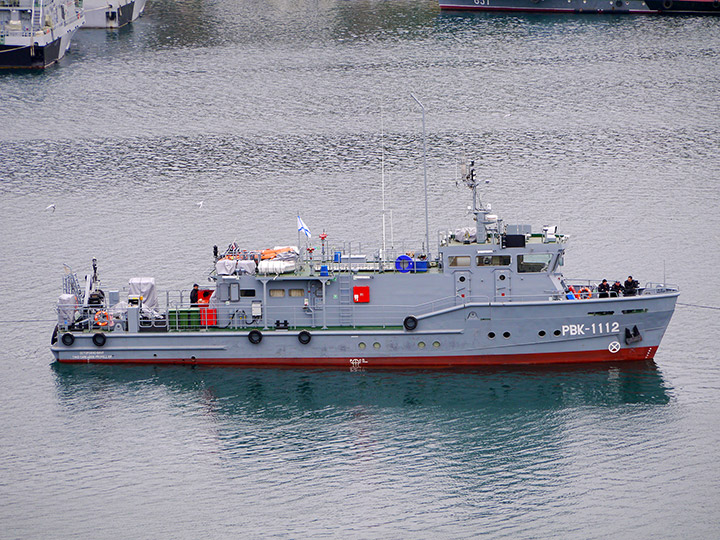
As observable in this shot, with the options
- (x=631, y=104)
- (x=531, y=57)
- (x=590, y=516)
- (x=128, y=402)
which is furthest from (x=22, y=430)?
(x=531, y=57)

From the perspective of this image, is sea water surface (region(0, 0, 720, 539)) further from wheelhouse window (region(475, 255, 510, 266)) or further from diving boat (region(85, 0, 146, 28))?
wheelhouse window (region(475, 255, 510, 266))

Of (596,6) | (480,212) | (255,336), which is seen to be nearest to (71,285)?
(255,336)

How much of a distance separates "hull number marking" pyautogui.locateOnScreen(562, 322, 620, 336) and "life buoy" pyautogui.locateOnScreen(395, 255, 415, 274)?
6265 millimetres

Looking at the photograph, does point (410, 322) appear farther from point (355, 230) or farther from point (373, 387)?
point (355, 230)

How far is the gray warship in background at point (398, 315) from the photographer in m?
45.9

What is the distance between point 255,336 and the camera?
46.7 meters

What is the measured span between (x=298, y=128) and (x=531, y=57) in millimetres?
26951

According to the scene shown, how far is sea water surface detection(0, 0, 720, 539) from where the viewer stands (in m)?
38.5

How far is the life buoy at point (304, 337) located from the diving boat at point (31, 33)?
6693 centimetres

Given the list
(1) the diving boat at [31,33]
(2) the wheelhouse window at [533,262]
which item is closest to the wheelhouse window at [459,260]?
(2) the wheelhouse window at [533,262]

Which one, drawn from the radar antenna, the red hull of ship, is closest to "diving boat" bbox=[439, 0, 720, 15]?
the radar antenna

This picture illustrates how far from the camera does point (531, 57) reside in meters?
102

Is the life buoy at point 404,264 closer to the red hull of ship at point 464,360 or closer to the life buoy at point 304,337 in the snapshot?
the red hull of ship at point 464,360

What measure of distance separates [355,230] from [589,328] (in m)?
21.2
